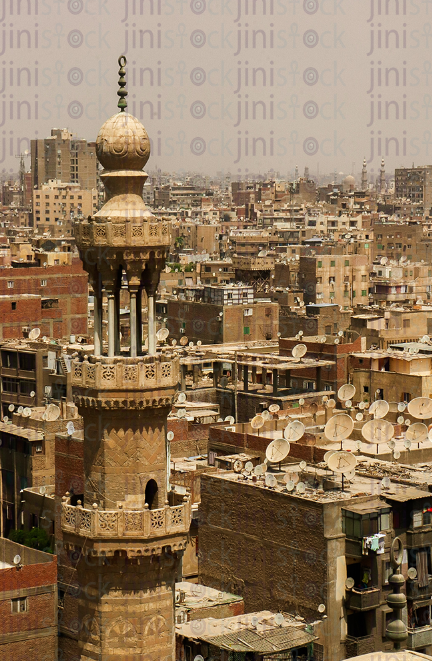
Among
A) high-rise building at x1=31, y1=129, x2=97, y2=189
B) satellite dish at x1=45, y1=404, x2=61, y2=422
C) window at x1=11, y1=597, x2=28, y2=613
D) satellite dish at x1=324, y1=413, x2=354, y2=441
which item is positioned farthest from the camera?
high-rise building at x1=31, y1=129, x2=97, y2=189

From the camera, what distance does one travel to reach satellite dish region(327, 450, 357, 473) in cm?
3528

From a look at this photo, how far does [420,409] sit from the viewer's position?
144 feet

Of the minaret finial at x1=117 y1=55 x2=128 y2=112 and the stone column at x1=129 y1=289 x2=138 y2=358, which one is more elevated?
the minaret finial at x1=117 y1=55 x2=128 y2=112

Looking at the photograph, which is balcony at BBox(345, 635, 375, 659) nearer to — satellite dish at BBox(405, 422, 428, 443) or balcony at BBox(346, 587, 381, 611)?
balcony at BBox(346, 587, 381, 611)

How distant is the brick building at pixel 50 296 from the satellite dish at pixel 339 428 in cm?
3285

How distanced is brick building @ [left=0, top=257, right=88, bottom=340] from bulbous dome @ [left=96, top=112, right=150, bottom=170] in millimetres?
51047

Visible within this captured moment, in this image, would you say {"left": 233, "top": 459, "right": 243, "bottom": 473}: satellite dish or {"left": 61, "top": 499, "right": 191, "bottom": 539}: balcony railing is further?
{"left": 233, "top": 459, "right": 243, "bottom": 473}: satellite dish

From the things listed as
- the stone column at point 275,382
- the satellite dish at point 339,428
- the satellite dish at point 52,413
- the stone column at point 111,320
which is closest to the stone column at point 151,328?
the stone column at point 111,320

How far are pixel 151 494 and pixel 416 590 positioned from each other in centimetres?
1745

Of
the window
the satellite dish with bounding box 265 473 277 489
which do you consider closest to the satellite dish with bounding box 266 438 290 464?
the satellite dish with bounding box 265 473 277 489

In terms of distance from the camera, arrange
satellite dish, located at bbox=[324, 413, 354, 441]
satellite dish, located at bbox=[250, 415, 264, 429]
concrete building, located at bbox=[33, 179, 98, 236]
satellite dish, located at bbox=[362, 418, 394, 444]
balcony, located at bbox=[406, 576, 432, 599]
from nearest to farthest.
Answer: balcony, located at bbox=[406, 576, 432, 599], satellite dish, located at bbox=[324, 413, 354, 441], satellite dish, located at bbox=[362, 418, 394, 444], satellite dish, located at bbox=[250, 415, 264, 429], concrete building, located at bbox=[33, 179, 98, 236]

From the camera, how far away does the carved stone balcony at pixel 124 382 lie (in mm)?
19094

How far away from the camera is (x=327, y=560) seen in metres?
34.0

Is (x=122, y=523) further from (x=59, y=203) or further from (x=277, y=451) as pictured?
(x=59, y=203)
